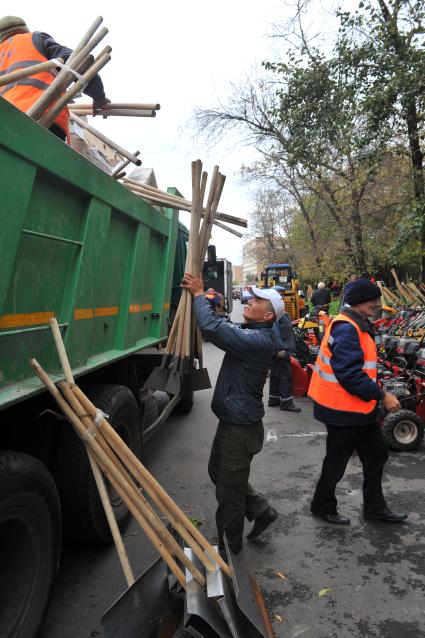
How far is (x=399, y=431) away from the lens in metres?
4.97

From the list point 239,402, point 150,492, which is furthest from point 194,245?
point 150,492

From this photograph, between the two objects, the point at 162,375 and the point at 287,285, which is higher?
the point at 287,285

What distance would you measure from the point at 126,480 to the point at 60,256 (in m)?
1.23

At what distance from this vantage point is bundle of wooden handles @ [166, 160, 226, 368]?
122 inches

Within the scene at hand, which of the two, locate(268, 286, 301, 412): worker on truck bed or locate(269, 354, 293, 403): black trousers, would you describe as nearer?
locate(268, 286, 301, 412): worker on truck bed

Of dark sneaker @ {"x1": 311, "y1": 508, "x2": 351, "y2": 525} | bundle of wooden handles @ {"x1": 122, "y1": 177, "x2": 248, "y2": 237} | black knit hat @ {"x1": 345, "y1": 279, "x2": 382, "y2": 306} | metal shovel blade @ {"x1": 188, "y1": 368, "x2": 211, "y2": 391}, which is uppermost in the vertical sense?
bundle of wooden handles @ {"x1": 122, "y1": 177, "x2": 248, "y2": 237}

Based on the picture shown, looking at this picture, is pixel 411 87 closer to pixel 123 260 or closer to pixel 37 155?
pixel 123 260

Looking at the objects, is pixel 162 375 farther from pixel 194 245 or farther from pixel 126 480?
pixel 126 480

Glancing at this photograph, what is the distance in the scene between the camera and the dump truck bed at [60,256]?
6.63 ft

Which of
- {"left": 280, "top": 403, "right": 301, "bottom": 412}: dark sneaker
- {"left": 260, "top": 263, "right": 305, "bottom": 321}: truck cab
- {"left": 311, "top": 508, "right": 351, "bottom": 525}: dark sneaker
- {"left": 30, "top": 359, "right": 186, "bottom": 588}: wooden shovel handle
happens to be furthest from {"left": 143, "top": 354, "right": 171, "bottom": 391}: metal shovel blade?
{"left": 260, "top": 263, "right": 305, "bottom": 321}: truck cab

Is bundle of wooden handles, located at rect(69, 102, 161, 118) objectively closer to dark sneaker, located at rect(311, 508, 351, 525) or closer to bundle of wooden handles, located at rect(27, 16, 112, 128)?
bundle of wooden handles, located at rect(27, 16, 112, 128)

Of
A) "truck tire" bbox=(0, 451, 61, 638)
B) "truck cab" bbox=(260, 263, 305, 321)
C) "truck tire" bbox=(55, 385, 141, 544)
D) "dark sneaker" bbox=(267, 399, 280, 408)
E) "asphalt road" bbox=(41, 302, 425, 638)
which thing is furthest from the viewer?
"truck cab" bbox=(260, 263, 305, 321)

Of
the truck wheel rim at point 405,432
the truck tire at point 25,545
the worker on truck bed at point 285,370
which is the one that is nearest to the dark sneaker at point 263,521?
the truck tire at point 25,545

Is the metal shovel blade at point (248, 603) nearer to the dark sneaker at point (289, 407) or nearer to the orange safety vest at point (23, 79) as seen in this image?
the orange safety vest at point (23, 79)
